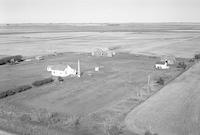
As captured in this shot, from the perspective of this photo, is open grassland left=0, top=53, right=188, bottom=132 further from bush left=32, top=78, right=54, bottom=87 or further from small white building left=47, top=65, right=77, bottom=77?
small white building left=47, top=65, right=77, bottom=77

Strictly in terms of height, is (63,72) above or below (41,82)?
above

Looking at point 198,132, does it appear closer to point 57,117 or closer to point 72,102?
point 57,117

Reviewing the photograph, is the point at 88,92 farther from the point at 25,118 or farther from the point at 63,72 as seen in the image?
the point at 25,118

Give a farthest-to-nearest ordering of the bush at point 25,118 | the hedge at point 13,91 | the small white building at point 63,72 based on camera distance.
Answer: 1. the small white building at point 63,72
2. the hedge at point 13,91
3. the bush at point 25,118

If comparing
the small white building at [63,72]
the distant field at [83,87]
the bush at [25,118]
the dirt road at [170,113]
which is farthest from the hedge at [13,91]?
the dirt road at [170,113]

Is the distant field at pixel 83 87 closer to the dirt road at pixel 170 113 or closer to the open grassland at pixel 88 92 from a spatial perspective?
the open grassland at pixel 88 92

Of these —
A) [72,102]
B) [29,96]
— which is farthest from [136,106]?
[29,96]

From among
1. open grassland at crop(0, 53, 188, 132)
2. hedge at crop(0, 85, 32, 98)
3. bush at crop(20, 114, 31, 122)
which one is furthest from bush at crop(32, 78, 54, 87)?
bush at crop(20, 114, 31, 122)

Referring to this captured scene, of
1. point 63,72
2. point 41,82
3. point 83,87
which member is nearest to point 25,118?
point 83,87
